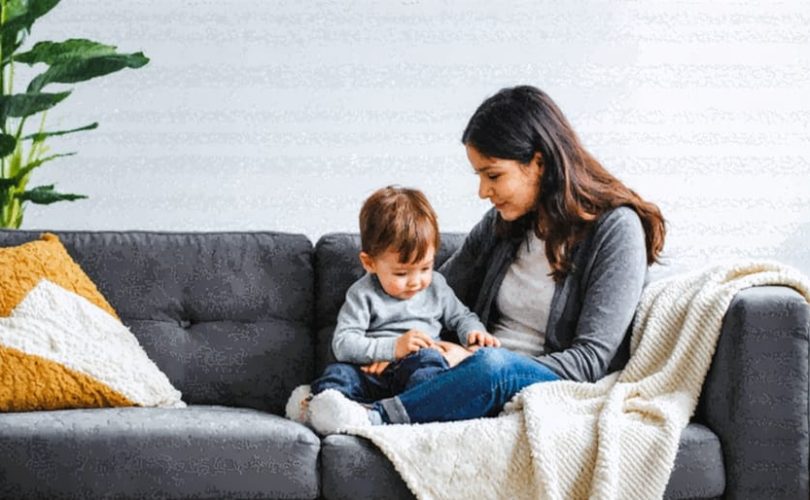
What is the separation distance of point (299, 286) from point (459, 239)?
39cm

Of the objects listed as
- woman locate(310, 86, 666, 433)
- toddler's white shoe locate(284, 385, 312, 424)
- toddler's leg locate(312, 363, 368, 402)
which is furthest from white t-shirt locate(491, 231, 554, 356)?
toddler's white shoe locate(284, 385, 312, 424)

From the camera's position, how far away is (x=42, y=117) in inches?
139

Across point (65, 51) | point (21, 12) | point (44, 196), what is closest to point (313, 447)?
point (44, 196)

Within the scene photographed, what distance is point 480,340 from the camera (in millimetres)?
2660

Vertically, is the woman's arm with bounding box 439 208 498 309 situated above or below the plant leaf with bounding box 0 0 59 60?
below

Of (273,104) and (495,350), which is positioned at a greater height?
(273,104)

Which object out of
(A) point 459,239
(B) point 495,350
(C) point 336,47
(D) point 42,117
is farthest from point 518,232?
(D) point 42,117

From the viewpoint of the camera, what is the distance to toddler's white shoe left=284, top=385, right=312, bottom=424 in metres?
2.54

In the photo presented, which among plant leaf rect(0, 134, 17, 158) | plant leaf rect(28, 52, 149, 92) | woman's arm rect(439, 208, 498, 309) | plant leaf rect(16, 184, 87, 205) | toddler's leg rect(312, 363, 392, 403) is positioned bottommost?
toddler's leg rect(312, 363, 392, 403)

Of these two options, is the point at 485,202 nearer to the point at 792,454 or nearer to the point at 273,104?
the point at 273,104

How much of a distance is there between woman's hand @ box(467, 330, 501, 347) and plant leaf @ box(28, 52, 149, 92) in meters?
1.16

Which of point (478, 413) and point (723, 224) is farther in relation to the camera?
point (723, 224)

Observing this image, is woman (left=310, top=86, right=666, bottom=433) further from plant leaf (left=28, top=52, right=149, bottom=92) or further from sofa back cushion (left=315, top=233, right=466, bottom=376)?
plant leaf (left=28, top=52, right=149, bottom=92)

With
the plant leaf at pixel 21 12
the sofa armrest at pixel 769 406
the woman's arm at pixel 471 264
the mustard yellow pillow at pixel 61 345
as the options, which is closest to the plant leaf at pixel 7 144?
the plant leaf at pixel 21 12
